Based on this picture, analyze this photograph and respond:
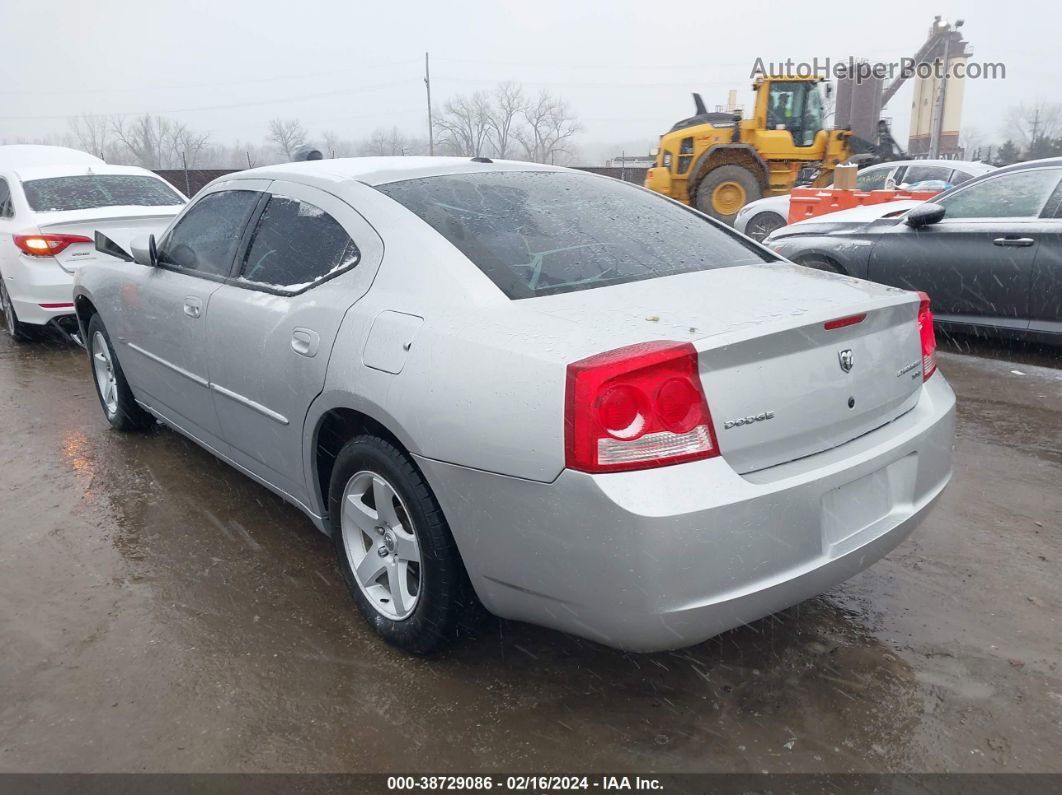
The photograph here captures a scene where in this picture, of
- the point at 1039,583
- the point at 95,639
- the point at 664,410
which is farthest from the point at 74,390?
the point at 1039,583

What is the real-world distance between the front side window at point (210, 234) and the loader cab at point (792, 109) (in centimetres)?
1345

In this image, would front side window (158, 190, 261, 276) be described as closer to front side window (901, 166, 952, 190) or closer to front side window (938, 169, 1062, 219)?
front side window (938, 169, 1062, 219)

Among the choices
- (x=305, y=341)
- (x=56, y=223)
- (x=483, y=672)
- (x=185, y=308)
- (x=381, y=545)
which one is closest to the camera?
(x=483, y=672)

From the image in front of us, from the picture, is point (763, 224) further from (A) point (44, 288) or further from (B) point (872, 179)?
(A) point (44, 288)

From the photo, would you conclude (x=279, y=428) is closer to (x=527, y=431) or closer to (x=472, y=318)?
(x=472, y=318)

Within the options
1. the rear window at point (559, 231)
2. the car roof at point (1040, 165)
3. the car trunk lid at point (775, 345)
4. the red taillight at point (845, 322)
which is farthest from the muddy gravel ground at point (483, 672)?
the car roof at point (1040, 165)

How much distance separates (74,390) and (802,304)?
5414 millimetres

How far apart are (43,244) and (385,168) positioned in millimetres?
4868

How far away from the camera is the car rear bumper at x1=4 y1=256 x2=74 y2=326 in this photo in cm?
683

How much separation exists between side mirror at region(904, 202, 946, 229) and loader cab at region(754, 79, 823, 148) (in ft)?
31.8

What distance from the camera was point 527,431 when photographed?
2113mm

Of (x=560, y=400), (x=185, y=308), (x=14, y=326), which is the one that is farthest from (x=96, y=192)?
(x=560, y=400)

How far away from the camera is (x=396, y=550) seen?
104 inches

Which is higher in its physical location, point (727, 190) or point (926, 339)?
point (926, 339)
